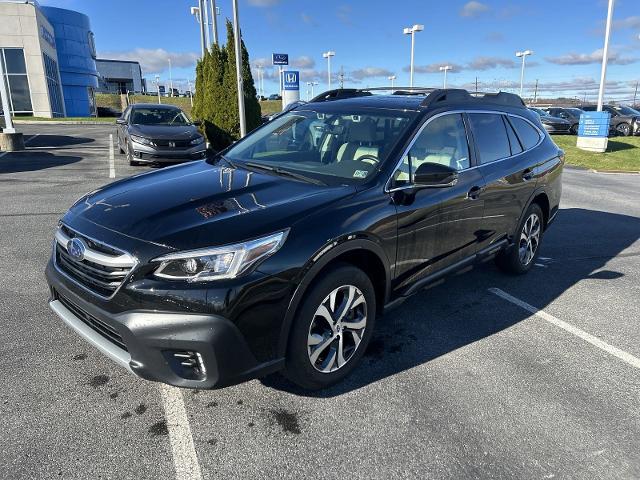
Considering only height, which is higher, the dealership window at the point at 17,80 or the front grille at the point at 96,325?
the dealership window at the point at 17,80

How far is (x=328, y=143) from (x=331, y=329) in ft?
5.03

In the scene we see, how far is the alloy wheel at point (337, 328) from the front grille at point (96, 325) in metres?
1.02

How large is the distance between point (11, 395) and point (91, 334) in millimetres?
738

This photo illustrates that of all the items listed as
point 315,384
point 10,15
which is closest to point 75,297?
point 315,384

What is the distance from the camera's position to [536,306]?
4453 millimetres

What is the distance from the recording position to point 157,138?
11242 mm

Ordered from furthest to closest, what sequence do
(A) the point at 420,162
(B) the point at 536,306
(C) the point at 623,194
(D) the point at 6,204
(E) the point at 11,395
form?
(C) the point at 623,194 < (D) the point at 6,204 < (B) the point at 536,306 < (A) the point at 420,162 < (E) the point at 11,395

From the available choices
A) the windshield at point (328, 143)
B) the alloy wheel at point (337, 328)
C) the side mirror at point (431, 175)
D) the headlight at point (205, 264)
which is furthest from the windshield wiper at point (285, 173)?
the headlight at point (205, 264)

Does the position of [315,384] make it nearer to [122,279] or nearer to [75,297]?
[122,279]

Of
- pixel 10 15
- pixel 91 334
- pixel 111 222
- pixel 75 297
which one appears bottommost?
pixel 91 334

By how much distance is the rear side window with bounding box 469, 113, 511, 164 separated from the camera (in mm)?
4141

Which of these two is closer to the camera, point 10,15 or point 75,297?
point 75,297

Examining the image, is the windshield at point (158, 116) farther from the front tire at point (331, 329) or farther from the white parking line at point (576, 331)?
the front tire at point (331, 329)

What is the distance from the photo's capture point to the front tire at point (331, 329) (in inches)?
105
